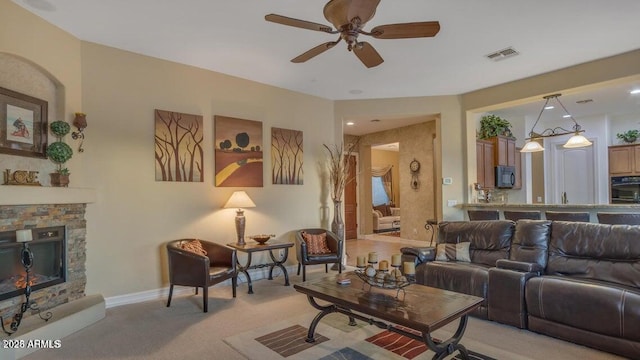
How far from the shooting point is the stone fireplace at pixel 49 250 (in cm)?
309

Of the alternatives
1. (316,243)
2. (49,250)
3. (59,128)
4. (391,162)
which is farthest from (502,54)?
(391,162)

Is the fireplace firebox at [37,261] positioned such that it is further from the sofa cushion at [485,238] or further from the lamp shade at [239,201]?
the sofa cushion at [485,238]

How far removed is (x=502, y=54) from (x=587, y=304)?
3.12 metres

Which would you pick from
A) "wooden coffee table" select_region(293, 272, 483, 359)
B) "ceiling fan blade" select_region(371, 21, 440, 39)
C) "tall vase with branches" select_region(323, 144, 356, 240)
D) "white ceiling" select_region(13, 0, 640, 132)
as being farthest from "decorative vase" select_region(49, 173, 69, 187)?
"tall vase with branches" select_region(323, 144, 356, 240)

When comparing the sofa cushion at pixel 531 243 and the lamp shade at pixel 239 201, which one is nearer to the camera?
the sofa cushion at pixel 531 243

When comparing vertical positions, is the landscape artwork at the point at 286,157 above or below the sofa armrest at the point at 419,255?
above

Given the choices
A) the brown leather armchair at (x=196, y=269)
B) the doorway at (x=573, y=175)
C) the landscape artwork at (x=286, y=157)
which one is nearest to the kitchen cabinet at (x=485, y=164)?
the doorway at (x=573, y=175)

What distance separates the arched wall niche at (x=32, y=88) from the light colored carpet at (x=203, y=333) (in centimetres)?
165

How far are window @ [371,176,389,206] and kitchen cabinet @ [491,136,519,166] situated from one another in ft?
18.4

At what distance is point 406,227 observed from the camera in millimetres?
8789

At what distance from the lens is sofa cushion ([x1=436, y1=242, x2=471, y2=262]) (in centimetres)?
411

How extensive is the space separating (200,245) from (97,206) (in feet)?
4.07

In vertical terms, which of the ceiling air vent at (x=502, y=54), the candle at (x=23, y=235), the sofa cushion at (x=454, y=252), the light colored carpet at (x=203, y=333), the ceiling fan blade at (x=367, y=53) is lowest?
the light colored carpet at (x=203, y=333)

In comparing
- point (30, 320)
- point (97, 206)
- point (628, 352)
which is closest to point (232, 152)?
point (97, 206)
